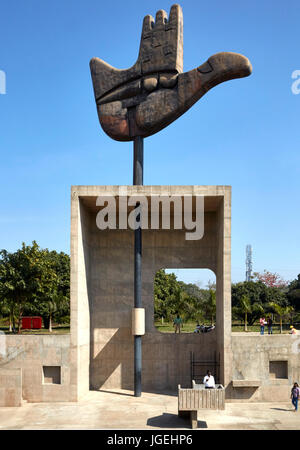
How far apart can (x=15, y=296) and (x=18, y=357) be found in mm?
18130

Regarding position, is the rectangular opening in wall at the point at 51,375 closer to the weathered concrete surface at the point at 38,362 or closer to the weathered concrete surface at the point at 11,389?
the weathered concrete surface at the point at 38,362

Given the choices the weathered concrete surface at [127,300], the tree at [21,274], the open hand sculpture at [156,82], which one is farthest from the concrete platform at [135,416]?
the tree at [21,274]

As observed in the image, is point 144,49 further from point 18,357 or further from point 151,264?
point 18,357

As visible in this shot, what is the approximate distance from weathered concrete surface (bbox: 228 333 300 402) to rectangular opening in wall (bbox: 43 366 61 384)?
6872mm

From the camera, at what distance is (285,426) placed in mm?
15195

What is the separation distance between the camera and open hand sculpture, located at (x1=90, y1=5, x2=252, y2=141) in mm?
18516

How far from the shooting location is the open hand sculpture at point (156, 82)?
18516mm

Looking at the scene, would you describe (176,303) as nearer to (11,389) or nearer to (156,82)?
(11,389)

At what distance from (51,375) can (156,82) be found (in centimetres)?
1263

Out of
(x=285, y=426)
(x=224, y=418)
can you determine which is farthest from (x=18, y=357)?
(x=285, y=426)

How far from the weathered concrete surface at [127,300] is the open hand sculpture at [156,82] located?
12.3 feet

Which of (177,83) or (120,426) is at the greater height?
(177,83)

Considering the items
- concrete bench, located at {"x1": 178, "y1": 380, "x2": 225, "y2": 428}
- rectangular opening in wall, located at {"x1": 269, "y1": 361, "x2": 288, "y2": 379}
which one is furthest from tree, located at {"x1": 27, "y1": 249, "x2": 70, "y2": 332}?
concrete bench, located at {"x1": 178, "y1": 380, "x2": 225, "y2": 428}

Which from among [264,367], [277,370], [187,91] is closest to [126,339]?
[264,367]
